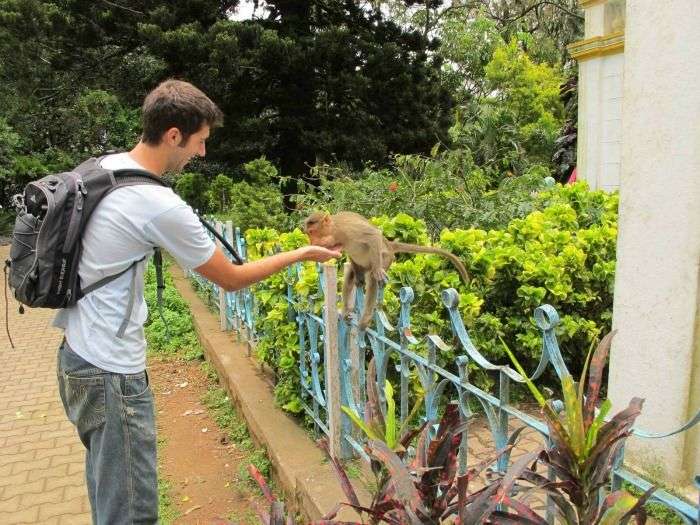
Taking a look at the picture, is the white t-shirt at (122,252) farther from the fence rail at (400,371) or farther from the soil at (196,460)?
the soil at (196,460)

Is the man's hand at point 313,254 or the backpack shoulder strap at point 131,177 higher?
the backpack shoulder strap at point 131,177

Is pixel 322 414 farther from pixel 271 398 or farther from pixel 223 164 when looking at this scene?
pixel 223 164

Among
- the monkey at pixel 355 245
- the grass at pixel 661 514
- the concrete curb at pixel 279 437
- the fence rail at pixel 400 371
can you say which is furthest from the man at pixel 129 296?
the grass at pixel 661 514

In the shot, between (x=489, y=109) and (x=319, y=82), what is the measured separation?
14.8ft

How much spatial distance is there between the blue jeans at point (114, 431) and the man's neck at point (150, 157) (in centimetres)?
71

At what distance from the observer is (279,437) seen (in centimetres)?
354

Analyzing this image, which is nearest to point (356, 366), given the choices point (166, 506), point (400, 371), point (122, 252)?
point (400, 371)

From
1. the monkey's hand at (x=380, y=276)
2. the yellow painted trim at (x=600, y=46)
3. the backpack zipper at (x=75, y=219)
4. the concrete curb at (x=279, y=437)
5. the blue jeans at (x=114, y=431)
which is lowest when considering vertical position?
the concrete curb at (x=279, y=437)

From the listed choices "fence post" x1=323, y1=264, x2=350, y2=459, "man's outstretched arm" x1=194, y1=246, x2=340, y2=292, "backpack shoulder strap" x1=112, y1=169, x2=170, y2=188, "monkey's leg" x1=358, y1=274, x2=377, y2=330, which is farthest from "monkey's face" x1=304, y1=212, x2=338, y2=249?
"backpack shoulder strap" x1=112, y1=169, x2=170, y2=188

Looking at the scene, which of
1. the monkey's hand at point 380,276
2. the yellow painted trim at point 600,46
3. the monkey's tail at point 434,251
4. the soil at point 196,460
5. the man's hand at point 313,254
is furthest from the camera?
the yellow painted trim at point 600,46

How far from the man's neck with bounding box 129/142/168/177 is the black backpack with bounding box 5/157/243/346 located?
4.3 inches

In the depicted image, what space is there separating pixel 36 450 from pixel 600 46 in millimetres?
6936

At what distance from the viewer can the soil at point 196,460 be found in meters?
3.42

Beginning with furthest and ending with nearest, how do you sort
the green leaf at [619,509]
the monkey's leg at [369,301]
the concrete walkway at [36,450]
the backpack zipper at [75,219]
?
1. the concrete walkway at [36,450]
2. the monkey's leg at [369,301]
3. the backpack zipper at [75,219]
4. the green leaf at [619,509]
